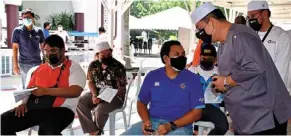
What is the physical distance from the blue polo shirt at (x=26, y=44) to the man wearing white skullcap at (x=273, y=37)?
2.76m

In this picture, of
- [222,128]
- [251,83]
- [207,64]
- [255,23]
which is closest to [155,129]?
[222,128]

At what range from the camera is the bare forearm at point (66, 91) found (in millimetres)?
2573

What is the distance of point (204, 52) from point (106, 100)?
42.4 inches

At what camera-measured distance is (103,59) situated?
3.65 m

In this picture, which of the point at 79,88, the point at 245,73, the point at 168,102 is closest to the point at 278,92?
the point at 245,73

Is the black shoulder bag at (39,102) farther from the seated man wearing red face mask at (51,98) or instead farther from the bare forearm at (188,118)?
the bare forearm at (188,118)

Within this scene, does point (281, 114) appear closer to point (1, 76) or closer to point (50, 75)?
point (50, 75)

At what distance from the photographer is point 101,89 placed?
3.53 metres

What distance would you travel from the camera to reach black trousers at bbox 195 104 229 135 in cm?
269

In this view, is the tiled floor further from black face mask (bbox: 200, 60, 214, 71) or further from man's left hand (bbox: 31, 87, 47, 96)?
black face mask (bbox: 200, 60, 214, 71)

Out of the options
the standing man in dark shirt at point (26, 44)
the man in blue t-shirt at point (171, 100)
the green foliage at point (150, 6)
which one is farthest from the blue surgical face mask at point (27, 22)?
the green foliage at point (150, 6)

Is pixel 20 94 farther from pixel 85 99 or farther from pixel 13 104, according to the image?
pixel 85 99

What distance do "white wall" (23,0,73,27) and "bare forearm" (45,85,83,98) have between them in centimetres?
1193

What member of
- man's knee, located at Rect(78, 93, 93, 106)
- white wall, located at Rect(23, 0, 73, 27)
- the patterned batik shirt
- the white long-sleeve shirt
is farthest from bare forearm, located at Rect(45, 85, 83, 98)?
white wall, located at Rect(23, 0, 73, 27)
